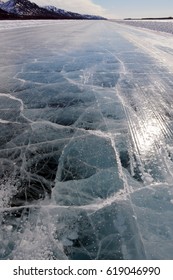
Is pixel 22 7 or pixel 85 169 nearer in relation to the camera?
pixel 85 169

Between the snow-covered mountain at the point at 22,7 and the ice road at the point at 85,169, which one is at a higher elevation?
the snow-covered mountain at the point at 22,7

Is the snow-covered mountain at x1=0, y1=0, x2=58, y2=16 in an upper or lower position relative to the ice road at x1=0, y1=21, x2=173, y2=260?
upper

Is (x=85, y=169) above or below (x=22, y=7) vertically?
below

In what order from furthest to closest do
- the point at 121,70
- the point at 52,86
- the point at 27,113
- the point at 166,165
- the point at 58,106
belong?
the point at 121,70 → the point at 52,86 → the point at 58,106 → the point at 27,113 → the point at 166,165

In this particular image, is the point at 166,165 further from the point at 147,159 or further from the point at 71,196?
the point at 71,196

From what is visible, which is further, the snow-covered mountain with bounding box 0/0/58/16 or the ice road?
the snow-covered mountain with bounding box 0/0/58/16

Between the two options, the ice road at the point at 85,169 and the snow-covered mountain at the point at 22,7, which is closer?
the ice road at the point at 85,169

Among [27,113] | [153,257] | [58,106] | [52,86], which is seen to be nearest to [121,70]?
[52,86]
